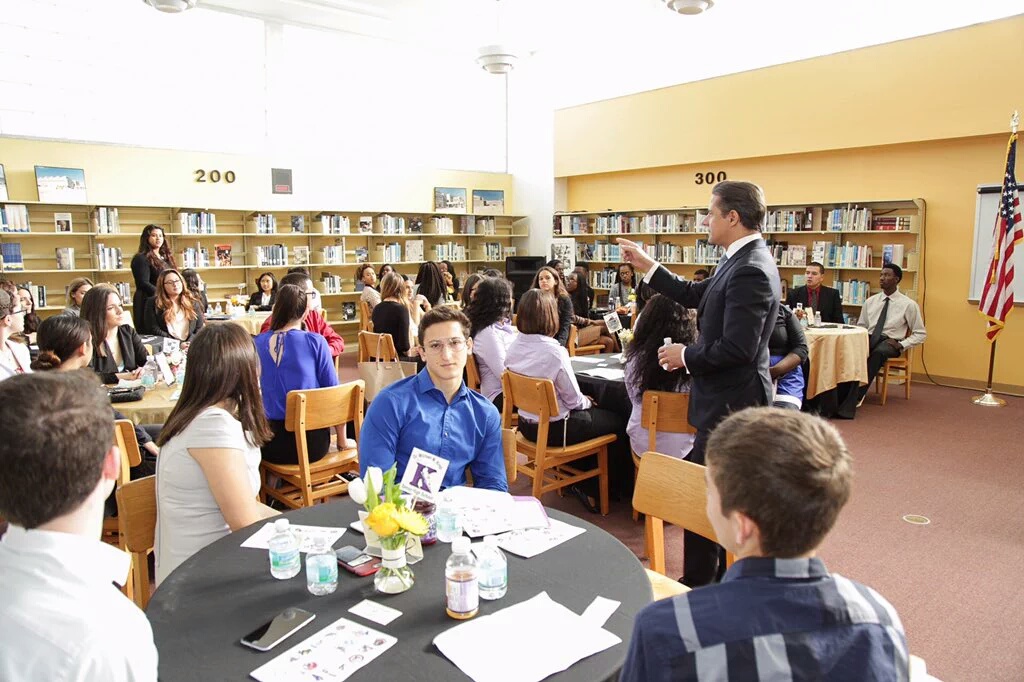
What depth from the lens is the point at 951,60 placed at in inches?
295

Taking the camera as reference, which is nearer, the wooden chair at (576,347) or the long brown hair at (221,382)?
the long brown hair at (221,382)

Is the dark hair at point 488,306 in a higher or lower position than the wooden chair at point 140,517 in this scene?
higher

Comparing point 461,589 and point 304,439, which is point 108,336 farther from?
point 461,589

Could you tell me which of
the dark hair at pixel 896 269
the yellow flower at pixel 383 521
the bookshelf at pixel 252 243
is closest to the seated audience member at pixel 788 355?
the yellow flower at pixel 383 521

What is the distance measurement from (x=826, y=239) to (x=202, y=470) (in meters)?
8.70

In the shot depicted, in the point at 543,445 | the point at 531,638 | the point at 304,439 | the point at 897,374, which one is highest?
the point at 531,638

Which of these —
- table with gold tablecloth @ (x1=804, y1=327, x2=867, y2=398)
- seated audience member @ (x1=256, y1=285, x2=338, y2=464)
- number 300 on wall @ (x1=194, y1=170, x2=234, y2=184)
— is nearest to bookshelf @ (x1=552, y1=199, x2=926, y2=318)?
table with gold tablecloth @ (x1=804, y1=327, x2=867, y2=398)

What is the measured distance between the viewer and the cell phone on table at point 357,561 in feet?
5.66

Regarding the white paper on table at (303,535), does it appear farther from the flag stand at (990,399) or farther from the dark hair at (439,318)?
the flag stand at (990,399)

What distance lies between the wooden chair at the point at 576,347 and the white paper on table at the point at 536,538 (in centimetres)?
466

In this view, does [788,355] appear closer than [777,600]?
No

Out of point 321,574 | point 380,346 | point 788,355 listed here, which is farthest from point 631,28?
point 321,574

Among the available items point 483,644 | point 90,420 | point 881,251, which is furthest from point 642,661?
point 881,251

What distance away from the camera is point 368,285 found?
29.2 ft
